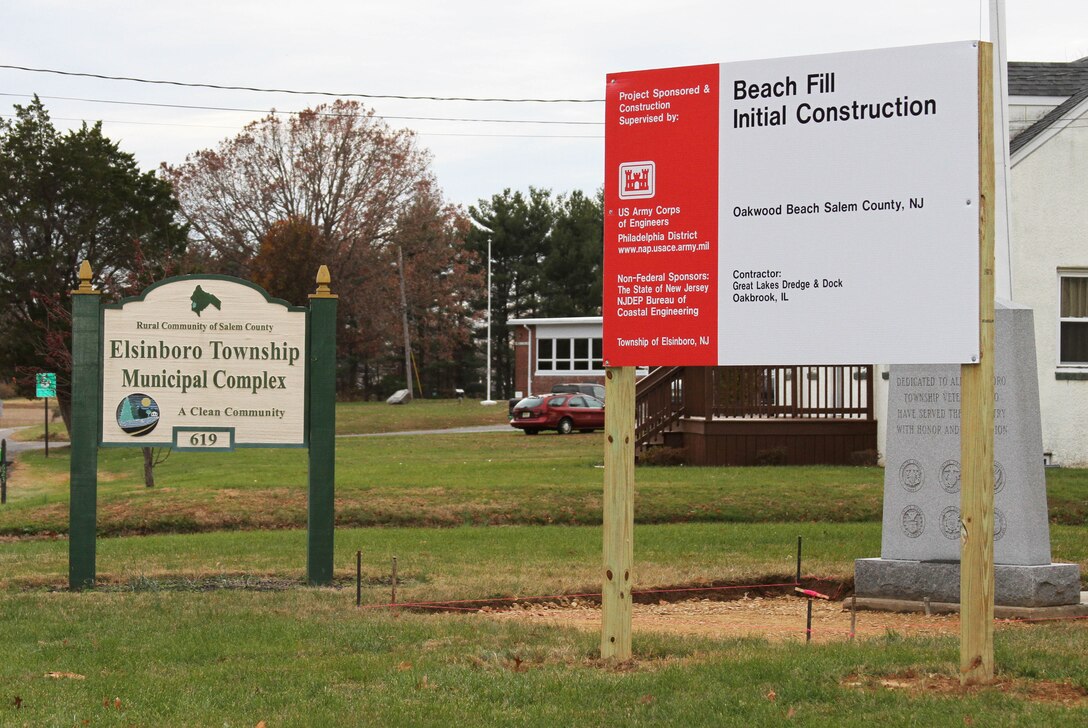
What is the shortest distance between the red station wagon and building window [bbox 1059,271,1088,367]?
18.9m

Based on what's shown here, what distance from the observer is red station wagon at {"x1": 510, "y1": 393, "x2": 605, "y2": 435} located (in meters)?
38.5

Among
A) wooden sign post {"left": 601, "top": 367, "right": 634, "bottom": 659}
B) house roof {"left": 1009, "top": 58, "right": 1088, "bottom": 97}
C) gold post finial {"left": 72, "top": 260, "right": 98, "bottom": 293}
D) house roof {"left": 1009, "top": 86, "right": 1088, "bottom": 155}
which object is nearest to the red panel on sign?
wooden sign post {"left": 601, "top": 367, "right": 634, "bottom": 659}

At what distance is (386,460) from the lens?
26.7 meters

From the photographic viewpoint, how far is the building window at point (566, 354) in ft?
185

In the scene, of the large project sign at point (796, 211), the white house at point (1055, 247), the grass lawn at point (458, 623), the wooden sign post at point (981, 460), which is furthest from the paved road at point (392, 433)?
the wooden sign post at point (981, 460)

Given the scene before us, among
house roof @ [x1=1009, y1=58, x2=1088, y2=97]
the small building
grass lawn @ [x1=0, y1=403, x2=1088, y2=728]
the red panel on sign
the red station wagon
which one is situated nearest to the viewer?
grass lawn @ [x1=0, y1=403, x2=1088, y2=728]

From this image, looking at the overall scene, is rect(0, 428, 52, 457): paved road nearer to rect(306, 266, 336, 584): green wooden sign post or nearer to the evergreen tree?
the evergreen tree

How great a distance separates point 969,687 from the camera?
6.32 metres

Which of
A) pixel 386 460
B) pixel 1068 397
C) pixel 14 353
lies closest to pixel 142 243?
pixel 14 353

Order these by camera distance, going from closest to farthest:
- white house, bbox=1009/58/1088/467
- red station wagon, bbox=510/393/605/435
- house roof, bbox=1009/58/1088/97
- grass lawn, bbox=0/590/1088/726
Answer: grass lawn, bbox=0/590/1088/726 < white house, bbox=1009/58/1088/467 < house roof, bbox=1009/58/1088/97 < red station wagon, bbox=510/393/605/435

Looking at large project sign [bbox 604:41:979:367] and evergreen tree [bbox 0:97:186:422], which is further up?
evergreen tree [bbox 0:97:186:422]

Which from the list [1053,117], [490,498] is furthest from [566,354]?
[490,498]

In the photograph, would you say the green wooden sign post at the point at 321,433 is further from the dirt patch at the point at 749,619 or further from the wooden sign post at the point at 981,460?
the wooden sign post at the point at 981,460

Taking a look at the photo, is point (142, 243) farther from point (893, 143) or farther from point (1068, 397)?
point (893, 143)
